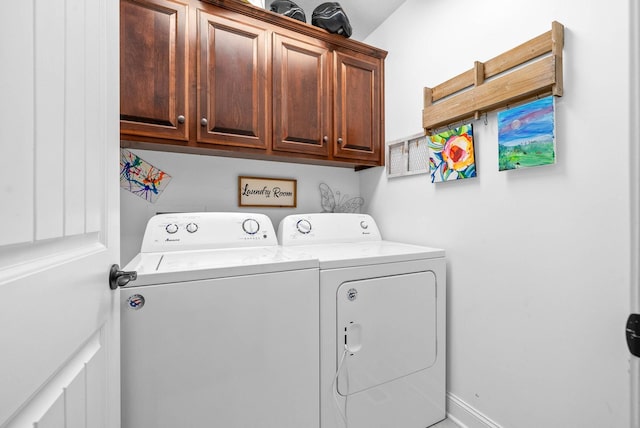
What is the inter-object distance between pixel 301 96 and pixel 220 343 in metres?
1.42

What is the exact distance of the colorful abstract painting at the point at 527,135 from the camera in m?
1.15

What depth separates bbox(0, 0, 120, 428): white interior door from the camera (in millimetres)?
374

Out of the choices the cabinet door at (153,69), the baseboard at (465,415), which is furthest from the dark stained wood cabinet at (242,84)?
the baseboard at (465,415)

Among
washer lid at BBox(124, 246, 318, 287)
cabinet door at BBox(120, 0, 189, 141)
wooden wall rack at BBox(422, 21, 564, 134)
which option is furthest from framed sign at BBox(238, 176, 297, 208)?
wooden wall rack at BBox(422, 21, 564, 134)

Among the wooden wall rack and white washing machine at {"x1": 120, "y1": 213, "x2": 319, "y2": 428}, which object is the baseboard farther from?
the wooden wall rack

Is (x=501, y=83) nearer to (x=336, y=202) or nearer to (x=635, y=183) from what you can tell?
(x=635, y=183)

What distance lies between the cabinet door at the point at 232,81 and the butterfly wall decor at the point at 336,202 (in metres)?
0.74

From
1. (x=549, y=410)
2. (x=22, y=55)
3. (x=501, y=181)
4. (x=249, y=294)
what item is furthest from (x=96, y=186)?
(x=549, y=410)

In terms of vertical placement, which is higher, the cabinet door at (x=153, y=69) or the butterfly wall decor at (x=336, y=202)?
the cabinet door at (x=153, y=69)

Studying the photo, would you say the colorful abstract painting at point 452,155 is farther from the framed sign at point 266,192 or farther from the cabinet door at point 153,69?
the cabinet door at point 153,69

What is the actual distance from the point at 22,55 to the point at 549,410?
192cm

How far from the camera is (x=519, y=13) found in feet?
4.22

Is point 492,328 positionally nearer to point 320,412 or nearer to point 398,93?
point 320,412

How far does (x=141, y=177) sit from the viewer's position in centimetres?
170
